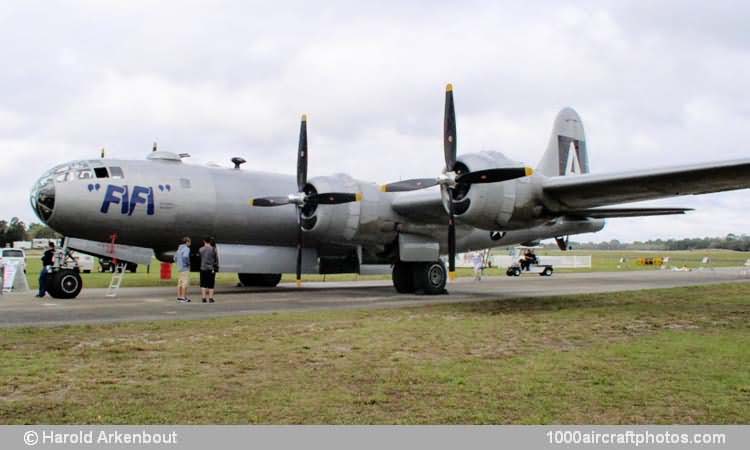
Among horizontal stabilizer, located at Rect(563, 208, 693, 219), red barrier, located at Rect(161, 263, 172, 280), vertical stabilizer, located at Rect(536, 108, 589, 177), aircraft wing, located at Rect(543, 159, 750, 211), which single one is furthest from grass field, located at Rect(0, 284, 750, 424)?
red barrier, located at Rect(161, 263, 172, 280)

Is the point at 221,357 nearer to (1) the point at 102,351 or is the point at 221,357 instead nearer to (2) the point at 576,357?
(1) the point at 102,351

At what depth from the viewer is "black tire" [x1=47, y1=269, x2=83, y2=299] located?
55.8ft

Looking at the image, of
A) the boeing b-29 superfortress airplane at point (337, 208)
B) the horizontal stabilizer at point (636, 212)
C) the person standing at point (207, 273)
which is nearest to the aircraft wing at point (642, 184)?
the boeing b-29 superfortress airplane at point (337, 208)

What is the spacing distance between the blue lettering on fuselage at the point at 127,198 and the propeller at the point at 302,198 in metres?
3.13

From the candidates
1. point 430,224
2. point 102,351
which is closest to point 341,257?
point 430,224

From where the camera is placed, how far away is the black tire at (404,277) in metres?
20.5

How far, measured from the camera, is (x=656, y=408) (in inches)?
221

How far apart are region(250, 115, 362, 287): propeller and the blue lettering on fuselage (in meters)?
3.13

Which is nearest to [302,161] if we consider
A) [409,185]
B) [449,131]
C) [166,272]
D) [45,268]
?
[409,185]

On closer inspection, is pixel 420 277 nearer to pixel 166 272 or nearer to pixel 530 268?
pixel 166 272

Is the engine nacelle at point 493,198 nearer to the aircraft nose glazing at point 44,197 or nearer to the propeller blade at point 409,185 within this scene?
the propeller blade at point 409,185

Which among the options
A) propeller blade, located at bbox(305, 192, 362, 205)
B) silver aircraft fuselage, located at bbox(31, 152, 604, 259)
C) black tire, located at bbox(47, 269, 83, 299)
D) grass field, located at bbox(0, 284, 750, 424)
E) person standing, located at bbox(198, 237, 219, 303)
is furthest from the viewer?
propeller blade, located at bbox(305, 192, 362, 205)

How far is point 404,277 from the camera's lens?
20703 millimetres

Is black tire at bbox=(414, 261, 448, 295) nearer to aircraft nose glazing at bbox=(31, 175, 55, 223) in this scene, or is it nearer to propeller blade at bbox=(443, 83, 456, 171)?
propeller blade at bbox=(443, 83, 456, 171)
